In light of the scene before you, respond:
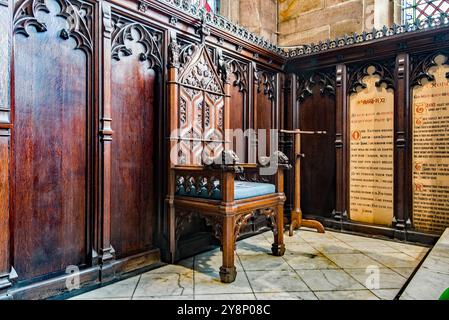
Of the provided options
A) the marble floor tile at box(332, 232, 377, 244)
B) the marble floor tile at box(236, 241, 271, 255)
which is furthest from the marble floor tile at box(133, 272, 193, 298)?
the marble floor tile at box(332, 232, 377, 244)

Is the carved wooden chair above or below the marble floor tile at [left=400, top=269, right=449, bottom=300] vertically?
above

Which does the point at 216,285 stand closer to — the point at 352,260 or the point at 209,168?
the point at 209,168

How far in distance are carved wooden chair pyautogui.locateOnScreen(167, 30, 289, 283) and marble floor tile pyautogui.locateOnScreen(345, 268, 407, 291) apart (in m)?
0.70

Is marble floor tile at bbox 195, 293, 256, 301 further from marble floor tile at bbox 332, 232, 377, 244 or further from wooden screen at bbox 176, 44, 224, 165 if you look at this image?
marble floor tile at bbox 332, 232, 377, 244

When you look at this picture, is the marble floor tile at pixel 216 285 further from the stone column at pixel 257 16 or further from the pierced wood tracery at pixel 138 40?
the stone column at pixel 257 16

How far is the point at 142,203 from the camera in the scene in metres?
2.62

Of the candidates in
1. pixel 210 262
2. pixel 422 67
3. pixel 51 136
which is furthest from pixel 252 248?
pixel 422 67

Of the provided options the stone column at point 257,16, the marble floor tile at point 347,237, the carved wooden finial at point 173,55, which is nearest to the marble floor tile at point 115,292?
the carved wooden finial at point 173,55

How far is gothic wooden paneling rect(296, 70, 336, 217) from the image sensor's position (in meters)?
4.09

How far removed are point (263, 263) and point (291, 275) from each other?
339 millimetres

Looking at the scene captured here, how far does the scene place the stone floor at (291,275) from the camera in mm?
2076

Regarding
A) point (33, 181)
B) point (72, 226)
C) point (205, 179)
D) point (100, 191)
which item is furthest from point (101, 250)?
point (205, 179)

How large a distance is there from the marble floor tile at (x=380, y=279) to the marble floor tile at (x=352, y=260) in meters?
0.12
